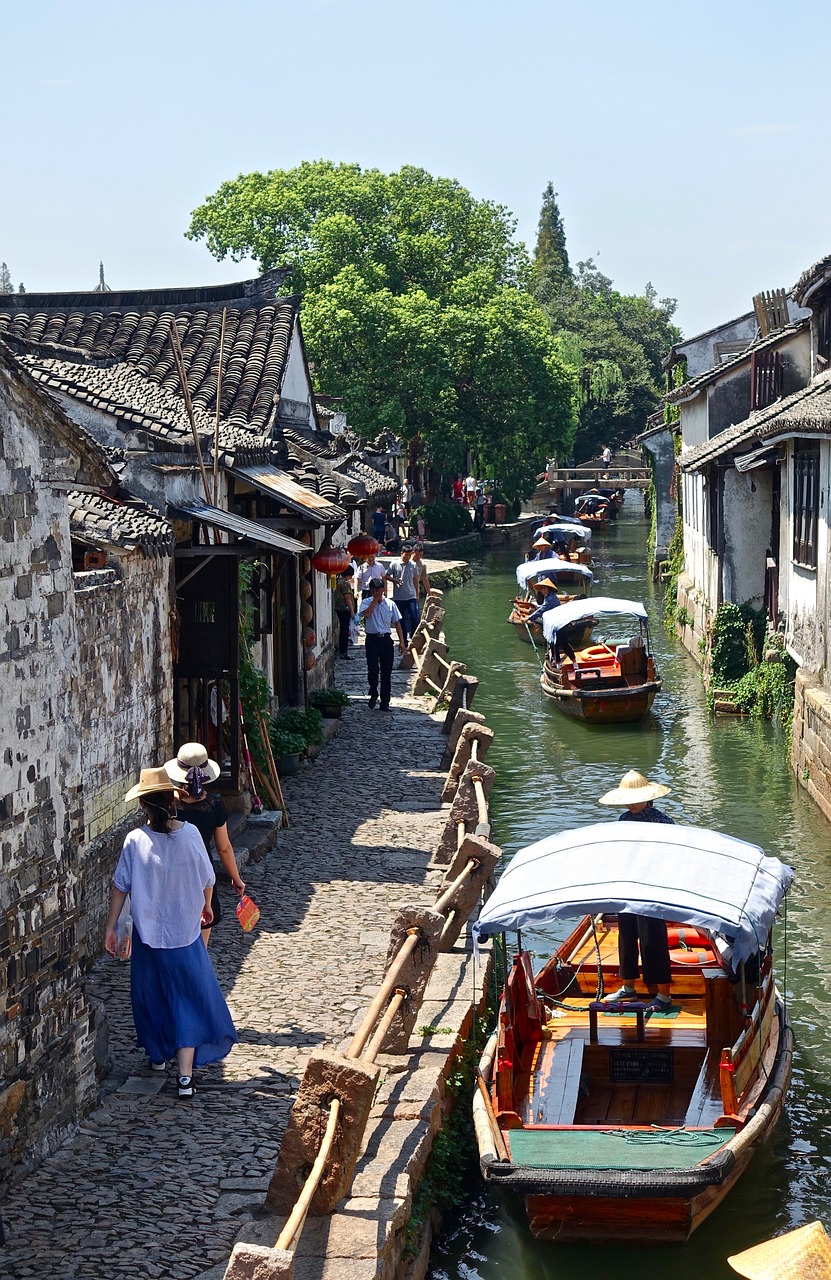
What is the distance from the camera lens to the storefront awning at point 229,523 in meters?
13.0

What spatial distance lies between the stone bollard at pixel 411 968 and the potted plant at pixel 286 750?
7538 millimetres

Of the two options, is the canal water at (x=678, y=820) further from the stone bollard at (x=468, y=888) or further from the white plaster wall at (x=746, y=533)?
the stone bollard at (x=468, y=888)

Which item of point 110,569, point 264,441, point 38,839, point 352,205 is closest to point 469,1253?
point 38,839

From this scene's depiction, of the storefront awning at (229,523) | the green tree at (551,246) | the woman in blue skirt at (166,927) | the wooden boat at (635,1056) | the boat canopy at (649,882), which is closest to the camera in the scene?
the wooden boat at (635,1056)

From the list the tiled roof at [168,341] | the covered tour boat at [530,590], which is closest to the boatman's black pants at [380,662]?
the tiled roof at [168,341]

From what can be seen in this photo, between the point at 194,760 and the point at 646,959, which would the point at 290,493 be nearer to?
the point at 194,760

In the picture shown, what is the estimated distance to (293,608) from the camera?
66.7 ft

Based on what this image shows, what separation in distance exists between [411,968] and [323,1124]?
209 cm

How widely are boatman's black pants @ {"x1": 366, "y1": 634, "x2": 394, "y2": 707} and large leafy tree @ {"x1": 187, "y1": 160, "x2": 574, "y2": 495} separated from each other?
88.3ft

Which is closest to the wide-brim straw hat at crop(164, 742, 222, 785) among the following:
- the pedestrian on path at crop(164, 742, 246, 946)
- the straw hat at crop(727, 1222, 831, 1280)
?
the pedestrian on path at crop(164, 742, 246, 946)

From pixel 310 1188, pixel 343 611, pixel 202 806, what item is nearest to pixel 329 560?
pixel 343 611

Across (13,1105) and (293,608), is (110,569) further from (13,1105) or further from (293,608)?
(293,608)

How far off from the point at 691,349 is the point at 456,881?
2943 centimetres

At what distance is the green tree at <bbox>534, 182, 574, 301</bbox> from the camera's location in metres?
110
